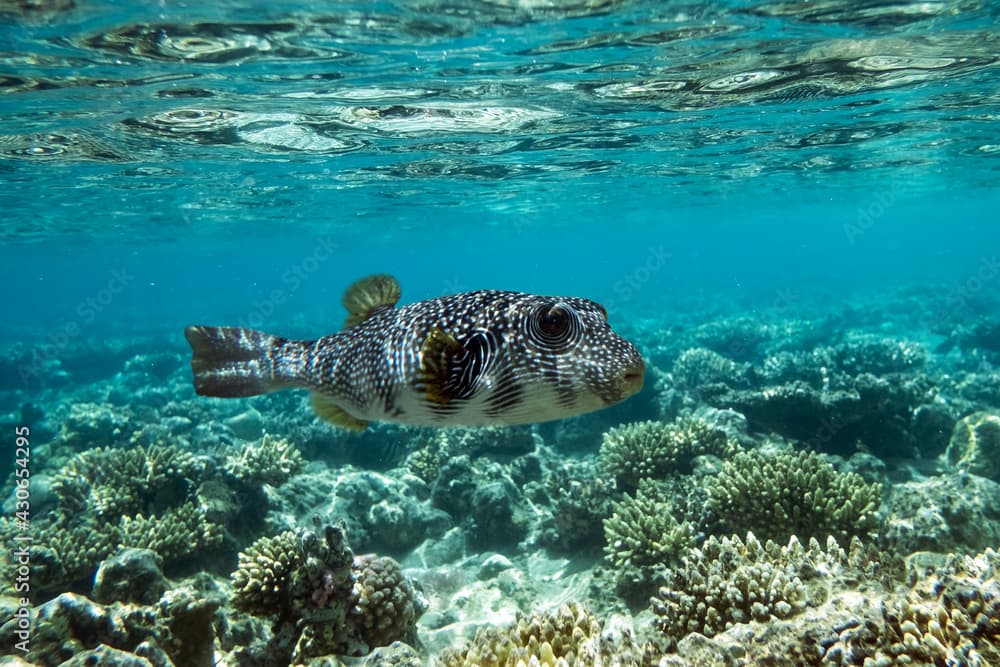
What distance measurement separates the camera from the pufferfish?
294 cm

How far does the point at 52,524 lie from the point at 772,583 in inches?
407

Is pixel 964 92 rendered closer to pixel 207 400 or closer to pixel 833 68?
pixel 833 68

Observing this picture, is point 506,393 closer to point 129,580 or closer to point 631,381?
point 631,381

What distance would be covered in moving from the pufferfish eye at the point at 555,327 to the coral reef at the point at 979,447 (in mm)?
9618

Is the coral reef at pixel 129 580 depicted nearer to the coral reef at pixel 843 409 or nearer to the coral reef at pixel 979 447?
the coral reef at pixel 843 409

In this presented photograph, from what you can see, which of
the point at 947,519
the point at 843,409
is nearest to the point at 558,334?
the point at 947,519

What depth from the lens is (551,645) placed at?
4469 millimetres

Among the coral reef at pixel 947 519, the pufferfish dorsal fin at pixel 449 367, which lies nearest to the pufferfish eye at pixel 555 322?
the pufferfish dorsal fin at pixel 449 367

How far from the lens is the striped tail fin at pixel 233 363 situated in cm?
413

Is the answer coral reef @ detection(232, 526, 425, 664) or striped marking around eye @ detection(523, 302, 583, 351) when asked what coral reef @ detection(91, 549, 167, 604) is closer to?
coral reef @ detection(232, 526, 425, 664)

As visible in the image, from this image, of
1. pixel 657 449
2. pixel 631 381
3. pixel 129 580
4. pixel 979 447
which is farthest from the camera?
pixel 979 447

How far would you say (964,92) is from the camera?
15.8 metres

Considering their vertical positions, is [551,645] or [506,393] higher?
[506,393]

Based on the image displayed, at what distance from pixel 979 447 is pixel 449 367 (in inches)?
413
